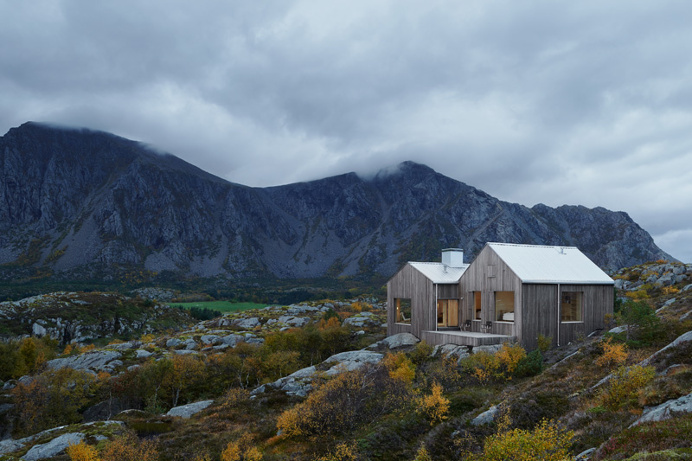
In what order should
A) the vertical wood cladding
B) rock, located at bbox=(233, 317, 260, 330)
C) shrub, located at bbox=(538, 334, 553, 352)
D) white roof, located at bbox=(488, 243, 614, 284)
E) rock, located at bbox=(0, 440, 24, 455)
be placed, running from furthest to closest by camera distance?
rock, located at bbox=(233, 317, 260, 330), the vertical wood cladding, white roof, located at bbox=(488, 243, 614, 284), shrub, located at bbox=(538, 334, 553, 352), rock, located at bbox=(0, 440, 24, 455)

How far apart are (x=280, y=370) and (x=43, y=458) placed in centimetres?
1974

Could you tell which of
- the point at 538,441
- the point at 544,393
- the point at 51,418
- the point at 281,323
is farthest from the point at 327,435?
the point at 281,323

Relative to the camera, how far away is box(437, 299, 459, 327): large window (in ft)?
128

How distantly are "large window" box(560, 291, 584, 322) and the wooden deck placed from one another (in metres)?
5.81

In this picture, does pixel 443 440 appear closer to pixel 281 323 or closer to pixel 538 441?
pixel 538 441

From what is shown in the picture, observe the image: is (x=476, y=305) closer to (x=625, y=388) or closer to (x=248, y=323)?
(x=625, y=388)

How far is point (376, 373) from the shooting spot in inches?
1043

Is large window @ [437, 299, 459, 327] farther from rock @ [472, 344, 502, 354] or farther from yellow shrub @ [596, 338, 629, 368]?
yellow shrub @ [596, 338, 629, 368]

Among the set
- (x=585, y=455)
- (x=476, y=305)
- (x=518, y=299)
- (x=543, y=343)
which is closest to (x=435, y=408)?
(x=585, y=455)

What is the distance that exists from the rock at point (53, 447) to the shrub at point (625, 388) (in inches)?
949

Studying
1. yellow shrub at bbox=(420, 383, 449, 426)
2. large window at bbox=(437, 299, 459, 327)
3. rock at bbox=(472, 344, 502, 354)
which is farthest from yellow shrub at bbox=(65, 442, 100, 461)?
large window at bbox=(437, 299, 459, 327)

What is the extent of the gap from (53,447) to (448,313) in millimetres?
30502

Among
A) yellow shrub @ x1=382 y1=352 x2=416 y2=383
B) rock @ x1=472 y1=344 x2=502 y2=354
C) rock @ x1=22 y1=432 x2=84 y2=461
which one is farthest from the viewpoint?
rock @ x1=472 y1=344 x2=502 y2=354

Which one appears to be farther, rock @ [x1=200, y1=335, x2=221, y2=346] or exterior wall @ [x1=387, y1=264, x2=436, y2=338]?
rock @ [x1=200, y1=335, x2=221, y2=346]
